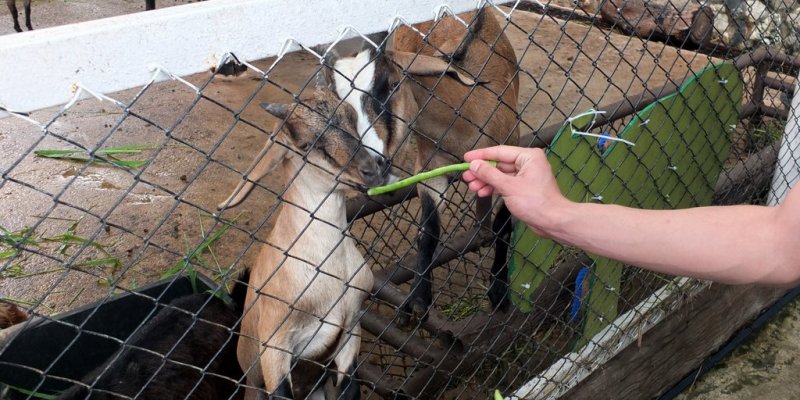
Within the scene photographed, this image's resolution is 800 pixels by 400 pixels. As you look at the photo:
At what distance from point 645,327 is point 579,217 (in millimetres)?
1429

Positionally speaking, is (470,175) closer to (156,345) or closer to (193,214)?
(156,345)

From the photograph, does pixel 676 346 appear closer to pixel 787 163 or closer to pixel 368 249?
pixel 787 163

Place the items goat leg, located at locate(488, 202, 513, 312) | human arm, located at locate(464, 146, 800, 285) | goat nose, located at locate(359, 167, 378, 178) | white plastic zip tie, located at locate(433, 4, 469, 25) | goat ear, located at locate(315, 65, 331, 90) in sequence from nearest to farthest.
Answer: human arm, located at locate(464, 146, 800, 285) → white plastic zip tie, located at locate(433, 4, 469, 25) → goat nose, located at locate(359, 167, 378, 178) → goat ear, located at locate(315, 65, 331, 90) → goat leg, located at locate(488, 202, 513, 312)

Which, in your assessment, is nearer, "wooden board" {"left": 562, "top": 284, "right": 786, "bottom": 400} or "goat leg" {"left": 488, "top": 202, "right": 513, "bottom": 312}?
"wooden board" {"left": 562, "top": 284, "right": 786, "bottom": 400}

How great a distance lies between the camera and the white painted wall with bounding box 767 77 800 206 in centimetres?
336

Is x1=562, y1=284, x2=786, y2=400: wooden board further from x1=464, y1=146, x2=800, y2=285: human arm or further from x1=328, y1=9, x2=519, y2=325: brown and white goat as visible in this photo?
x1=464, y1=146, x2=800, y2=285: human arm

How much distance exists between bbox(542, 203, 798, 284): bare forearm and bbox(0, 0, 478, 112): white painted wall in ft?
2.06

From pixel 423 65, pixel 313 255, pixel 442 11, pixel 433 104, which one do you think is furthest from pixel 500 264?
pixel 442 11

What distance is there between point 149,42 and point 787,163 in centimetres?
296

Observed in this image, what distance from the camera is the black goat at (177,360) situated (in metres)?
2.21

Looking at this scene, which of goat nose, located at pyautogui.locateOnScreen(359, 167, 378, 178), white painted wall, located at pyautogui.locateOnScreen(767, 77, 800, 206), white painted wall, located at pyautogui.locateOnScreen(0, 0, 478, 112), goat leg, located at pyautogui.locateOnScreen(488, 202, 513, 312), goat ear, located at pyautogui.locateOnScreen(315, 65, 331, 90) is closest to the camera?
white painted wall, located at pyautogui.locateOnScreen(0, 0, 478, 112)

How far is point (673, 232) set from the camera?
151 centimetres

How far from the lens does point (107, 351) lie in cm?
268

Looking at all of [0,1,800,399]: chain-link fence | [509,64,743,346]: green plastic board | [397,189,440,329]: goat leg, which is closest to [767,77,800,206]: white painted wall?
[0,1,800,399]: chain-link fence
